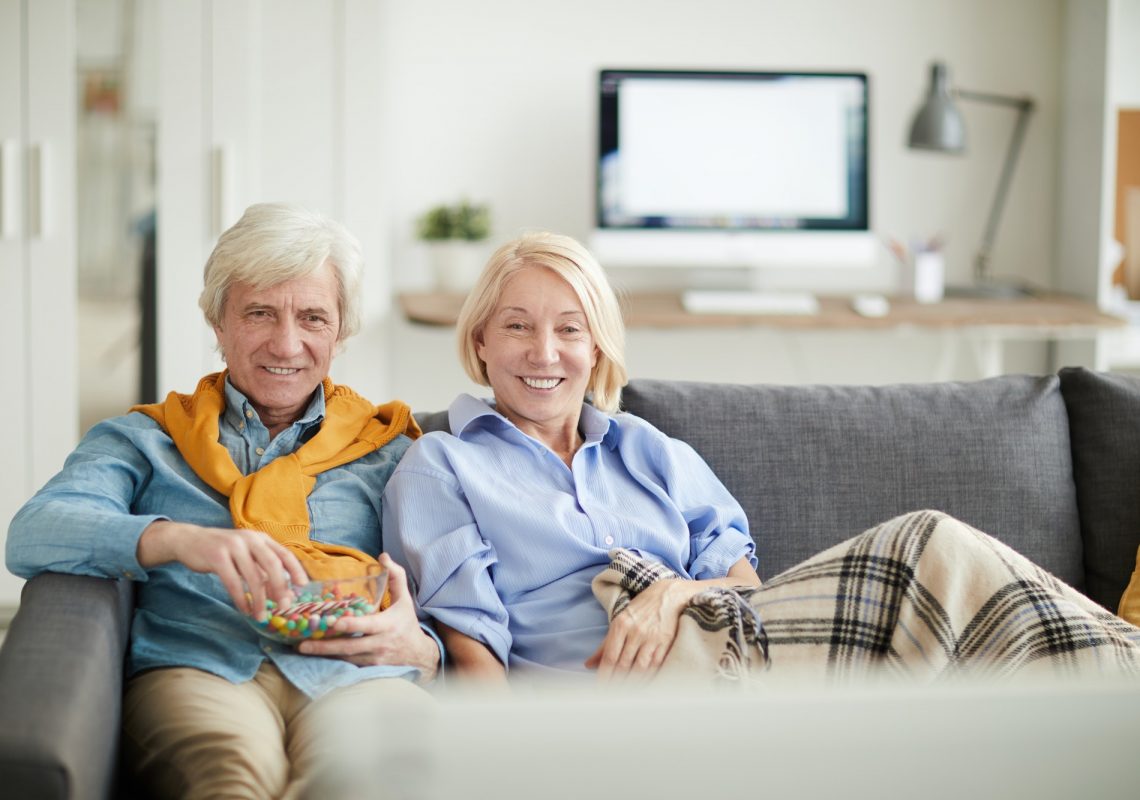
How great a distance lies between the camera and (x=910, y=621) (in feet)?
4.85

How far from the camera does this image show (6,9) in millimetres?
3285

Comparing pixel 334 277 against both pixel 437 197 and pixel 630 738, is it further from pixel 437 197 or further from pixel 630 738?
pixel 437 197

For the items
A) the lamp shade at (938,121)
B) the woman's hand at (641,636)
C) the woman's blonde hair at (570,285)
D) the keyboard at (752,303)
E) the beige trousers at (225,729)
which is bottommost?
the beige trousers at (225,729)

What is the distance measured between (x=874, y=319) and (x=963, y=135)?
78cm

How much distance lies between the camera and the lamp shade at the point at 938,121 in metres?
3.71

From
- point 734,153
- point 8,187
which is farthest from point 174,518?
point 734,153

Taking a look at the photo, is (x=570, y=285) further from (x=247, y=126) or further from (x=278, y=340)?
(x=247, y=126)

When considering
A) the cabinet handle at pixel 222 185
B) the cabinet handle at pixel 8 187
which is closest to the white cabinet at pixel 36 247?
the cabinet handle at pixel 8 187

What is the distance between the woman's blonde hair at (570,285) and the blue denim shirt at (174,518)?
0.80ft

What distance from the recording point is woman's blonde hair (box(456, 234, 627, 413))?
183cm

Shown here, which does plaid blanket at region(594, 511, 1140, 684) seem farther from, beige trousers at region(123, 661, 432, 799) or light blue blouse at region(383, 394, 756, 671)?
beige trousers at region(123, 661, 432, 799)

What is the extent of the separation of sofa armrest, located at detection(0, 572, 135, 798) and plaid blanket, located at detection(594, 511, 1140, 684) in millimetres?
669

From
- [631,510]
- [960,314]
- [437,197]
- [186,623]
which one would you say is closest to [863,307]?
[960,314]

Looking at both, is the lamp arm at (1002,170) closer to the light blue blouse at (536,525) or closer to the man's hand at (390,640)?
the light blue blouse at (536,525)
